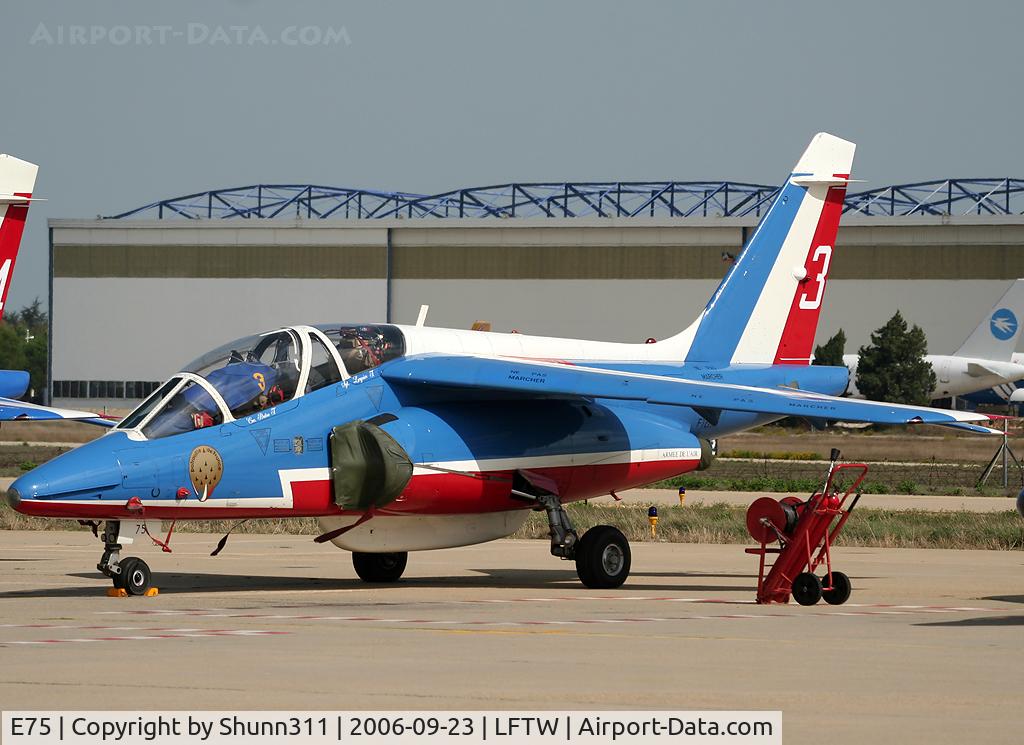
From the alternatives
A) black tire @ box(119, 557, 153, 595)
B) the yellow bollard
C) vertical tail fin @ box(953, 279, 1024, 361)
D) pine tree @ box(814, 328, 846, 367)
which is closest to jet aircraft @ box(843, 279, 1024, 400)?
vertical tail fin @ box(953, 279, 1024, 361)

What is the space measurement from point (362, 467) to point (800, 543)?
4.87 m

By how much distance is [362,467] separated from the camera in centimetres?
1822

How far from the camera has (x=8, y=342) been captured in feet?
470

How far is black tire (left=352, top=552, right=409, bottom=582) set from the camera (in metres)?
20.5

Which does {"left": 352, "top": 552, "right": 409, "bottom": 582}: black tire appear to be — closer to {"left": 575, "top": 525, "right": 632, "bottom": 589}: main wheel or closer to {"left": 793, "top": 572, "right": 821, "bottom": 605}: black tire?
{"left": 575, "top": 525, "right": 632, "bottom": 589}: main wheel

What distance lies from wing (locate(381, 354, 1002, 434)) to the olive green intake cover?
91 cm

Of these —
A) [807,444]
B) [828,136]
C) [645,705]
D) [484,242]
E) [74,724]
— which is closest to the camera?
[74,724]

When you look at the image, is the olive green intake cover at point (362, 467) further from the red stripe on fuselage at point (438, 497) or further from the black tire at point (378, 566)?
the black tire at point (378, 566)

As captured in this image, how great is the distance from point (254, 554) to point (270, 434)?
7.87m

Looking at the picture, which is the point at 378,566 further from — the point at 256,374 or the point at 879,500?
the point at 879,500

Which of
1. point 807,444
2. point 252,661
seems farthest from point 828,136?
point 807,444

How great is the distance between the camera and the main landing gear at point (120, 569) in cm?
1738

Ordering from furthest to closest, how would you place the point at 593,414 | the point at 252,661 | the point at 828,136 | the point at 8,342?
the point at 8,342 → the point at 828,136 → the point at 593,414 → the point at 252,661

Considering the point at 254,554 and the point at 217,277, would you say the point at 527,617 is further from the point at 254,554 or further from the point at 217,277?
the point at 217,277
